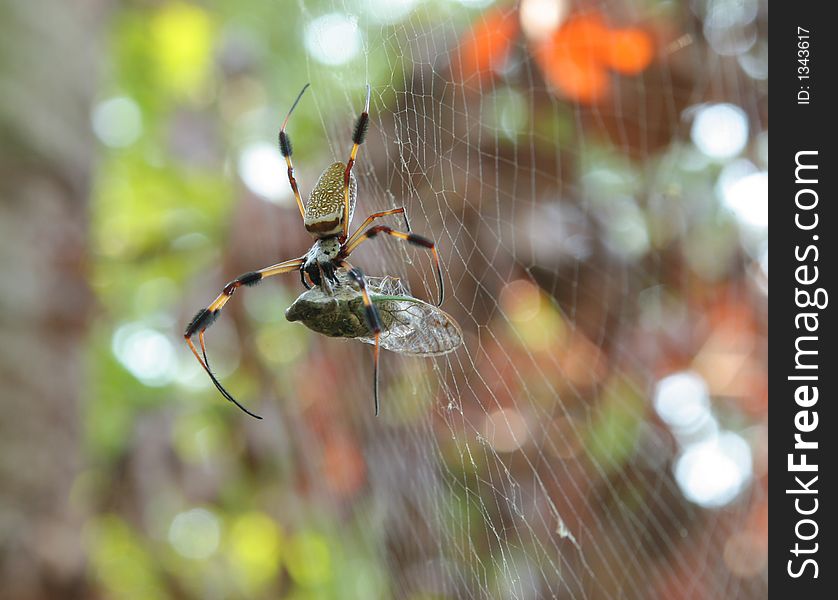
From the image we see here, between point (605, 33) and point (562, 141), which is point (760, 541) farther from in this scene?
point (605, 33)

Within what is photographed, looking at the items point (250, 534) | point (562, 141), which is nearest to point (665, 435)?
point (562, 141)

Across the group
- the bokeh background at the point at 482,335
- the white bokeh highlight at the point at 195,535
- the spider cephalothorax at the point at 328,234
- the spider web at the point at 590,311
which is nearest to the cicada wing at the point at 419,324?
the spider cephalothorax at the point at 328,234

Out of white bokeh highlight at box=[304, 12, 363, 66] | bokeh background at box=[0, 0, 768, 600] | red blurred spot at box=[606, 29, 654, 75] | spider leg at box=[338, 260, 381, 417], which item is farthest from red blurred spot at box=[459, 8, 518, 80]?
spider leg at box=[338, 260, 381, 417]

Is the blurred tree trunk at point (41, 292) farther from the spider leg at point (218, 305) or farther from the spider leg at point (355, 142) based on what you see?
the spider leg at point (355, 142)

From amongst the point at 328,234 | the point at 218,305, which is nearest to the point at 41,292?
the point at 218,305

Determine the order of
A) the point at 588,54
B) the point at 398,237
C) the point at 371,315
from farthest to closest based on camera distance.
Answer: the point at 588,54 < the point at 398,237 < the point at 371,315

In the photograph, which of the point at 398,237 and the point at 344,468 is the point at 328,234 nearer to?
the point at 398,237
